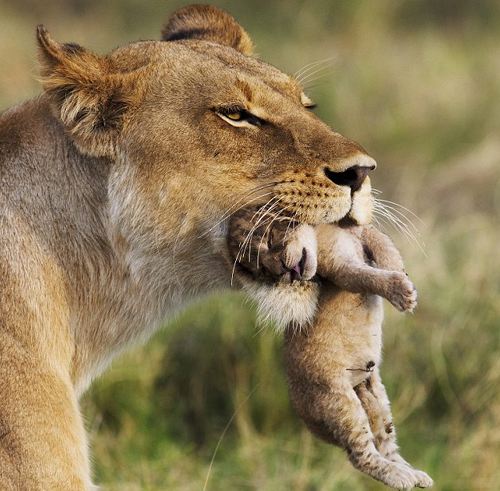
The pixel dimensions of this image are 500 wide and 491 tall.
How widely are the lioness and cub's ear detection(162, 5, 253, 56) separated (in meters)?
0.55

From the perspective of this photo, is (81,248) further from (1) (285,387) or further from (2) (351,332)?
(1) (285,387)

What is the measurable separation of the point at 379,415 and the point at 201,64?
3.75ft

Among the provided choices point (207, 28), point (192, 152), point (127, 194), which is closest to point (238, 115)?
point (192, 152)

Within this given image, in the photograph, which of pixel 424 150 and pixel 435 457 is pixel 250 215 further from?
pixel 424 150

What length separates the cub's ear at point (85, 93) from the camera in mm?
3363

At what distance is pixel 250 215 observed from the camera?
332cm

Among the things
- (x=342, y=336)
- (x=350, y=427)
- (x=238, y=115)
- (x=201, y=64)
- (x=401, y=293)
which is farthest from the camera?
(x=201, y=64)

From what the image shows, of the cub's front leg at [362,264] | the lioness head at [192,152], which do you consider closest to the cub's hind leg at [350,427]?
the cub's front leg at [362,264]

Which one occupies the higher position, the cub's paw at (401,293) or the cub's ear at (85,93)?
the cub's ear at (85,93)

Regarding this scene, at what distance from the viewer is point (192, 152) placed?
3.42 meters

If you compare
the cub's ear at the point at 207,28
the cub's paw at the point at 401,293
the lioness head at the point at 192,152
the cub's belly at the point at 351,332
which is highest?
the cub's ear at the point at 207,28

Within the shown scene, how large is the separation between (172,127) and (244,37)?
0.84 m

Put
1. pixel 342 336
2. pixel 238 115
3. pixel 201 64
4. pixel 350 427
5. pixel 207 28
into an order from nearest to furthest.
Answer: pixel 350 427
pixel 342 336
pixel 238 115
pixel 201 64
pixel 207 28

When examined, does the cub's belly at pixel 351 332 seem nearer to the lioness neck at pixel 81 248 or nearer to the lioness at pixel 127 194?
the lioness at pixel 127 194
